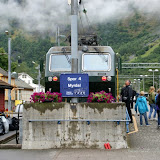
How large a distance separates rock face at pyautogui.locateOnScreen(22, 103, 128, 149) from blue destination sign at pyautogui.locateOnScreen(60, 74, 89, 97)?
70 centimetres

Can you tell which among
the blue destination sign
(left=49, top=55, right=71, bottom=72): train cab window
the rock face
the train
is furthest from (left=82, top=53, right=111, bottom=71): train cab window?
the rock face

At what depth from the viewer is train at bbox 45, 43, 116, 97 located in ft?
54.0

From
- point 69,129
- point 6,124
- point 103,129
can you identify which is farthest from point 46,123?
point 6,124

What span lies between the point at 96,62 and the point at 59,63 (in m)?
1.47

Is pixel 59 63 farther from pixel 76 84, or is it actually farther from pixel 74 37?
pixel 76 84

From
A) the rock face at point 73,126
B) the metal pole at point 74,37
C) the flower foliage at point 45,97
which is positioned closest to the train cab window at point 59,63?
the metal pole at point 74,37

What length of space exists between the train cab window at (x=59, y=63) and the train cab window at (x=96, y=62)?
0.64 meters

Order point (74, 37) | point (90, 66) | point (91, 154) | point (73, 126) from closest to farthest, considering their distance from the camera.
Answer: point (91, 154)
point (73, 126)
point (74, 37)
point (90, 66)

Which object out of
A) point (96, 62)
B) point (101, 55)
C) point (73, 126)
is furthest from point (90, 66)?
point (73, 126)

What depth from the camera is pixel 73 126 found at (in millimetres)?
11680

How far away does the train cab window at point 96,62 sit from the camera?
651 inches

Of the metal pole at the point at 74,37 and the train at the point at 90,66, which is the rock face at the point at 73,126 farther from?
the train at the point at 90,66

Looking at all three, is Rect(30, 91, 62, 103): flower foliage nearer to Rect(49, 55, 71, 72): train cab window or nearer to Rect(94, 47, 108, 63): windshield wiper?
Rect(49, 55, 71, 72): train cab window

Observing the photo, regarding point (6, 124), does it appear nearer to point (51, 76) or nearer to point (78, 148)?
point (51, 76)
